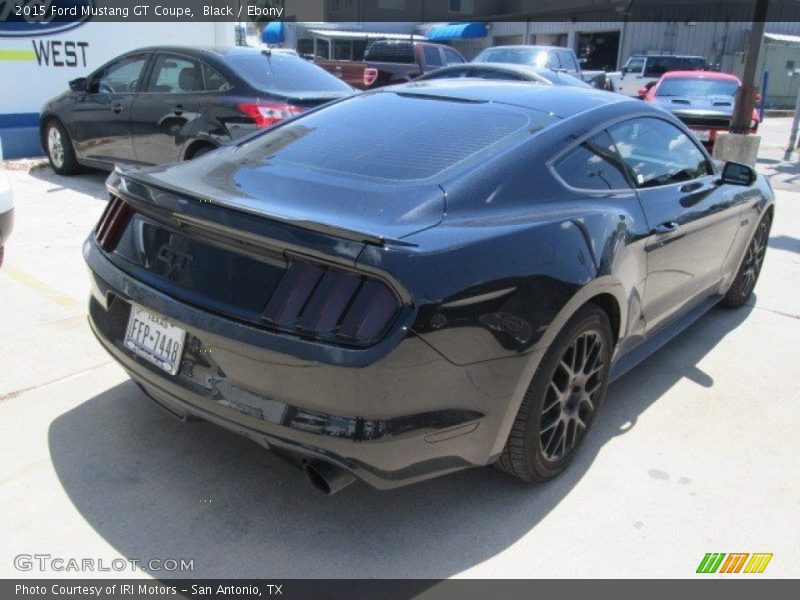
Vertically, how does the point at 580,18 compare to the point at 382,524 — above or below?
above

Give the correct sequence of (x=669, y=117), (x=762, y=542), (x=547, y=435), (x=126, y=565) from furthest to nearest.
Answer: (x=669, y=117) → (x=547, y=435) → (x=762, y=542) → (x=126, y=565)

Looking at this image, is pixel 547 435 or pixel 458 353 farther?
pixel 547 435

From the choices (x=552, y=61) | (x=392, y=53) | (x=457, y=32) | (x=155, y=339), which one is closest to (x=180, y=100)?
(x=155, y=339)

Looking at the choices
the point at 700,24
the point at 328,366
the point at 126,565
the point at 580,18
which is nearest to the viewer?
the point at 328,366

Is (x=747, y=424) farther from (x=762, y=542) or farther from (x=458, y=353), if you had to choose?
(x=458, y=353)

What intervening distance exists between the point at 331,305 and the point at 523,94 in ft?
5.84

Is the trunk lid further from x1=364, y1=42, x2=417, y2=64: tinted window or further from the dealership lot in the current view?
x1=364, y1=42, x2=417, y2=64: tinted window

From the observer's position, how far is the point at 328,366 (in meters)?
2.17

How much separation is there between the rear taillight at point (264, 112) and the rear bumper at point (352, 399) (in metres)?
4.09

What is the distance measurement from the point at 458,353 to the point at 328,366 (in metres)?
0.42

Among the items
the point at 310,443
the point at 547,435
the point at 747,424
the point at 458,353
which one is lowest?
the point at 747,424

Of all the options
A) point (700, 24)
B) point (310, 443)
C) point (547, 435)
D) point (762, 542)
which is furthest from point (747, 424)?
point (700, 24)

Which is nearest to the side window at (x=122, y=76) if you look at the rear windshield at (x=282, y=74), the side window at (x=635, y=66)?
the rear windshield at (x=282, y=74)

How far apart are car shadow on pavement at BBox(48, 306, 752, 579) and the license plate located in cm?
55
